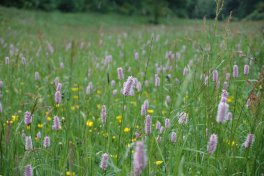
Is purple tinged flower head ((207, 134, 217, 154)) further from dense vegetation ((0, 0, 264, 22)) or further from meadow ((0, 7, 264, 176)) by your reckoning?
dense vegetation ((0, 0, 264, 22))

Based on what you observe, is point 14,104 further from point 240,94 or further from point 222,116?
point 222,116

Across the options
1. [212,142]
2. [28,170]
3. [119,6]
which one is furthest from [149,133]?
[119,6]

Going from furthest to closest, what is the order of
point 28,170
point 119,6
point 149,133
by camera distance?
point 119,6 < point 149,133 < point 28,170

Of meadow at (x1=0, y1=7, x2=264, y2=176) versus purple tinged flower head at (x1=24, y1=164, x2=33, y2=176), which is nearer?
purple tinged flower head at (x1=24, y1=164, x2=33, y2=176)

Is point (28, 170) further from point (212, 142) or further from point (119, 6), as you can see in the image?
point (119, 6)

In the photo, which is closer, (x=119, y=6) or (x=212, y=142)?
(x=212, y=142)

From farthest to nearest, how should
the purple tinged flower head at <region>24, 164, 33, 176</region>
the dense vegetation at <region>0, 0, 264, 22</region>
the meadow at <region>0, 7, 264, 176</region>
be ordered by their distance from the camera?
the dense vegetation at <region>0, 0, 264, 22</region> < the meadow at <region>0, 7, 264, 176</region> < the purple tinged flower head at <region>24, 164, 33, 176</region>

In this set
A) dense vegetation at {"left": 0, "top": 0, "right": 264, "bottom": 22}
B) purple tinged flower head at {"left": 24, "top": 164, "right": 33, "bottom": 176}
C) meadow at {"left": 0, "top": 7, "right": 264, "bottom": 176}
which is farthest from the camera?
→ dense vegetation at {"left": 0, "top": 0, "right": 264, "bottom": 22}

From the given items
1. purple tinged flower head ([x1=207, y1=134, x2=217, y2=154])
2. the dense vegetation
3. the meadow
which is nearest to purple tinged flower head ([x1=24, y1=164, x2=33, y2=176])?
the meadow

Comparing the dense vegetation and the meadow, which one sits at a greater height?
the dense vegetation

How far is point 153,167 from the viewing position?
1.79 metres

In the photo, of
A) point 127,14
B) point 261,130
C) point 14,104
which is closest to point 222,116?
point 261,130

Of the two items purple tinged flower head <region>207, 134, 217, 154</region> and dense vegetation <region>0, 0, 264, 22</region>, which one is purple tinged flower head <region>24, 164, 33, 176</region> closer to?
purple tinged flower head <region>207, 134, 217, 154</region>

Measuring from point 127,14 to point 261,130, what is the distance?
25.2 m
